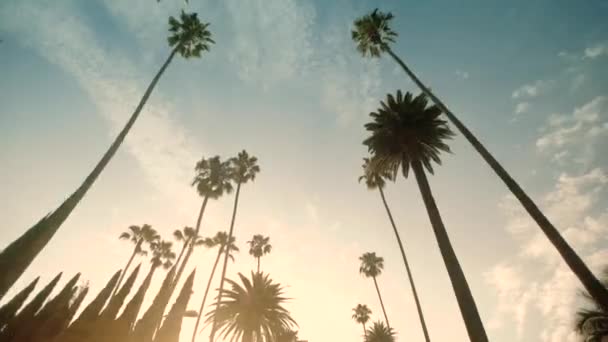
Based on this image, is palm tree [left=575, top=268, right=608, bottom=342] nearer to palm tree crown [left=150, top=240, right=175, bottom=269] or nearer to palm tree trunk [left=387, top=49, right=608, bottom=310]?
palm tree trunk [left=387, top=49, right=608, bottom=310]

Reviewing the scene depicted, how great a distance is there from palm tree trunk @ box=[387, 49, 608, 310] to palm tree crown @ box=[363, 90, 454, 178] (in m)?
1.78

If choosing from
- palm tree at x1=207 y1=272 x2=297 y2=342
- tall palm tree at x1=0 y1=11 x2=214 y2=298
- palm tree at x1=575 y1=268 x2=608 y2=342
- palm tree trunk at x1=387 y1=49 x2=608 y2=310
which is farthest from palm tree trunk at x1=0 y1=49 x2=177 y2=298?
palm tree at x1=575 y1=268 x2=608 y2=342

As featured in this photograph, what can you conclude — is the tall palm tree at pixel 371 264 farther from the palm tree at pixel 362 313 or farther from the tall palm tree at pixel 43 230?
the tall palm tree at pixel 43 230

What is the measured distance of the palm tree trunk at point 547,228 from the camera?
8.52 m

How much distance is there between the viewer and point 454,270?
12609 millimetres

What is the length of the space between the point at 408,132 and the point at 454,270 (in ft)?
25.0

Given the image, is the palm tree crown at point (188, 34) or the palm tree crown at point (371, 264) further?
the palm tree crown at point (371, 264)

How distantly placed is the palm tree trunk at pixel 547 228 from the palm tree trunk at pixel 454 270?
2974mm

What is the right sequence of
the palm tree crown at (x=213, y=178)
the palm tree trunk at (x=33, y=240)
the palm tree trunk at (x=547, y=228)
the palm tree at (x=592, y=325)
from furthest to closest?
the palm tree crown at (x=213, y=178), the palm tree at (x=592, y=325), the palm tree trunk at (x=33, y=240), the palm tree trunk at (x=547, y=228)

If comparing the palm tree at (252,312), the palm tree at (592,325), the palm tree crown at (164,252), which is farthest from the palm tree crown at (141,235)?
the palm tree at (592,325)

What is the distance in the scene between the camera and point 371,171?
18.7 m

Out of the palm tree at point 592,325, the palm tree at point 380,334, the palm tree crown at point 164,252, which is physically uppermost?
the palm tree crown at point 164,252

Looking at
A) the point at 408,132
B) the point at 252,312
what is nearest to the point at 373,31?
the point at 408,132

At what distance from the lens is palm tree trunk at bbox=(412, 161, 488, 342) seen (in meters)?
11.1
